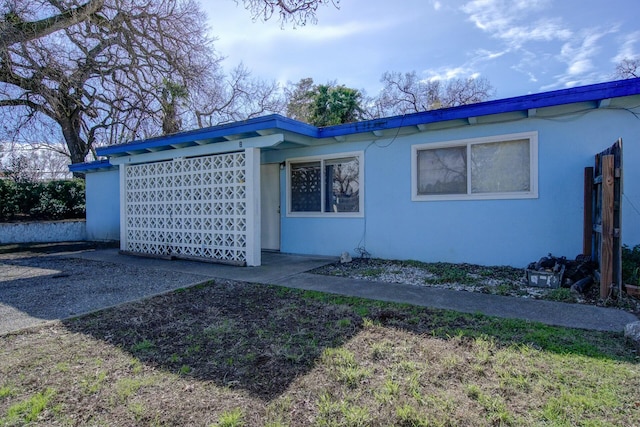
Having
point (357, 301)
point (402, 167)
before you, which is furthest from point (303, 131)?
point (357, 301)

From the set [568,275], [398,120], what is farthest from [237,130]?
[568,275]

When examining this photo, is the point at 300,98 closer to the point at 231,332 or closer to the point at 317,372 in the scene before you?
the point at 231,332

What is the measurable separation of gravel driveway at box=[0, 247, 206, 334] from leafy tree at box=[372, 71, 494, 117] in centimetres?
1899

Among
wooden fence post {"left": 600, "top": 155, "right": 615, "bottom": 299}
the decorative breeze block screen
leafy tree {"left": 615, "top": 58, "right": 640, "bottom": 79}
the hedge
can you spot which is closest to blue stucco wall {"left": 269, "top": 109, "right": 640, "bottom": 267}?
wooden fence post {"left": 600, "top": 155, "right": 615, "bottom": 299}

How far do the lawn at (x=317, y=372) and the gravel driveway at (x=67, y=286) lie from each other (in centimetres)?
62

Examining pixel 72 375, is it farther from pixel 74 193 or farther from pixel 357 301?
pixel 74 193

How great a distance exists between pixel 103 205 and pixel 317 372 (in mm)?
12262

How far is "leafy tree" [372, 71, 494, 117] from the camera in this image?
2183cm

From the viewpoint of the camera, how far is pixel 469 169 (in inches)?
260

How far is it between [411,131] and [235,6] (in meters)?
5.07

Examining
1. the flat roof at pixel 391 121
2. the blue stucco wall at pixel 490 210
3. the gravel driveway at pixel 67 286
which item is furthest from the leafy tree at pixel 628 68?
the gravel driveway at pixel 67 286

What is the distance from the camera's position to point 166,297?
5.20m

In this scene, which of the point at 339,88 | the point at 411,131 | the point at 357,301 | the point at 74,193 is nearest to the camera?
the point at 357,301

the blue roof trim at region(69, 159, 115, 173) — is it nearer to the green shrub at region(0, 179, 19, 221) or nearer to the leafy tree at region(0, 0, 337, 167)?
the green shrub at region(0, 179, 19, 221)
